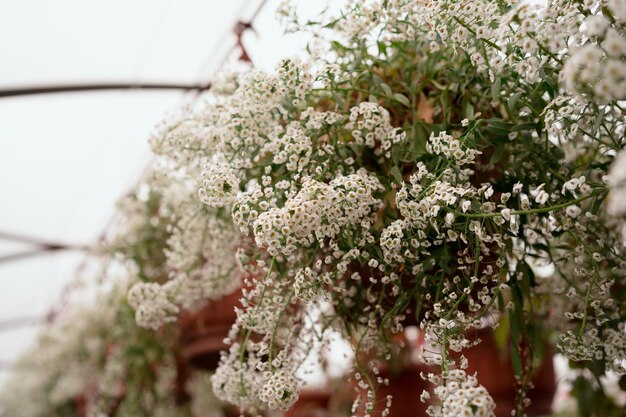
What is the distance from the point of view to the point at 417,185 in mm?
838

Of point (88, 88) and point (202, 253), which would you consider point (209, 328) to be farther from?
point (88, 88)

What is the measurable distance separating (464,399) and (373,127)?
446mm

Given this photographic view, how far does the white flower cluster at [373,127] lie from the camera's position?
0.93 metres

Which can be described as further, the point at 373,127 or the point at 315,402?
the point at 315,402

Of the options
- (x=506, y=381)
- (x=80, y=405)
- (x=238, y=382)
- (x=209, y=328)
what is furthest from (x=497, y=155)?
(x=80, y=405)

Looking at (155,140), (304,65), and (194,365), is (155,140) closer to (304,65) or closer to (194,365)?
(304,65)

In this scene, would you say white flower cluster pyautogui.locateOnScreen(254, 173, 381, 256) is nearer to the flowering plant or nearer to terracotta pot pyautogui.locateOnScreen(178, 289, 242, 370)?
the flowering plant

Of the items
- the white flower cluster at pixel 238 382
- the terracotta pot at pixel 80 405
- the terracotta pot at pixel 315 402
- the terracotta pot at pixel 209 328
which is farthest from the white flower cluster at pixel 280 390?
the terracotta pot at pixel 80 405

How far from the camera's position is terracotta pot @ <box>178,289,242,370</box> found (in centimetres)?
170

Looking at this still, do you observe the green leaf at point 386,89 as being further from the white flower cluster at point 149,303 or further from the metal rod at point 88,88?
the metal rod at point 88,88

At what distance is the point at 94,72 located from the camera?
2098 millimetres

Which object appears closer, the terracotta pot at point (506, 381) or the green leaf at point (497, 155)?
the green leaf at point (497, 155)

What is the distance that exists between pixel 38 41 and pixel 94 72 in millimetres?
199

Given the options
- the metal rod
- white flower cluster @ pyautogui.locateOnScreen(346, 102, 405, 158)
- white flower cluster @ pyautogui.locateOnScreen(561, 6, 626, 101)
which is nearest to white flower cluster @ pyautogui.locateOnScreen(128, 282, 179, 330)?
white flower cluster @ pyautogui.locateOnScreen(346, 102, 405, 158)
